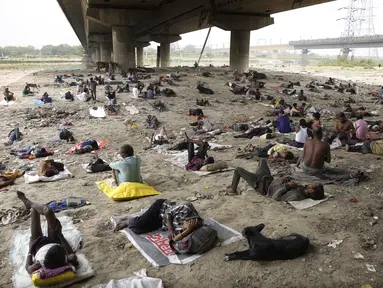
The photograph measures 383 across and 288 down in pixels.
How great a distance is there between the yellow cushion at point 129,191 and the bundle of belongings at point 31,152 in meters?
3.36

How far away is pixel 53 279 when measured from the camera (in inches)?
148

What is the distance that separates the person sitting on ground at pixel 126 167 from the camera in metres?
6.42

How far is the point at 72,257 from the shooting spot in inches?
159

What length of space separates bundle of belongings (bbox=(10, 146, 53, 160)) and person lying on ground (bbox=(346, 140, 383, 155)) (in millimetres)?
7872

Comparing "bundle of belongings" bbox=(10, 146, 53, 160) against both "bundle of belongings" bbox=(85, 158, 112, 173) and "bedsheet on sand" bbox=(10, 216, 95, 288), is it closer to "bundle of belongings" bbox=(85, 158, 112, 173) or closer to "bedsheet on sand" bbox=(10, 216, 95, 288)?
"bundle of belongings" bbox=(85, 158, 112, 173)

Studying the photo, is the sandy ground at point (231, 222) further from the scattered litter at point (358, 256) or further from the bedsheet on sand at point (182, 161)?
the bedsheet on sand at point (182, 161)

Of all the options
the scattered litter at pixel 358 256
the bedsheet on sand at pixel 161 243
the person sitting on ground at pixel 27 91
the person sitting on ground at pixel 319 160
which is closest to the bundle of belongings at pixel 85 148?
the bedsheet on sand at pixel 161 243

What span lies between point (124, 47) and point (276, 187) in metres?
24.2

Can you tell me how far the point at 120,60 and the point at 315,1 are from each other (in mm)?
15023

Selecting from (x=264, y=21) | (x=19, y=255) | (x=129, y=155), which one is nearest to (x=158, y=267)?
(x=19, y=255)

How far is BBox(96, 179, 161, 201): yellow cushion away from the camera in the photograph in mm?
6227

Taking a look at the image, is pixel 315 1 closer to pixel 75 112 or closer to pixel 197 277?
pixel 75 112

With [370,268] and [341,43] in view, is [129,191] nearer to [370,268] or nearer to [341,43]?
[370,268]

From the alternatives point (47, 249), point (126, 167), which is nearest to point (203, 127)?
point (126, 167)
